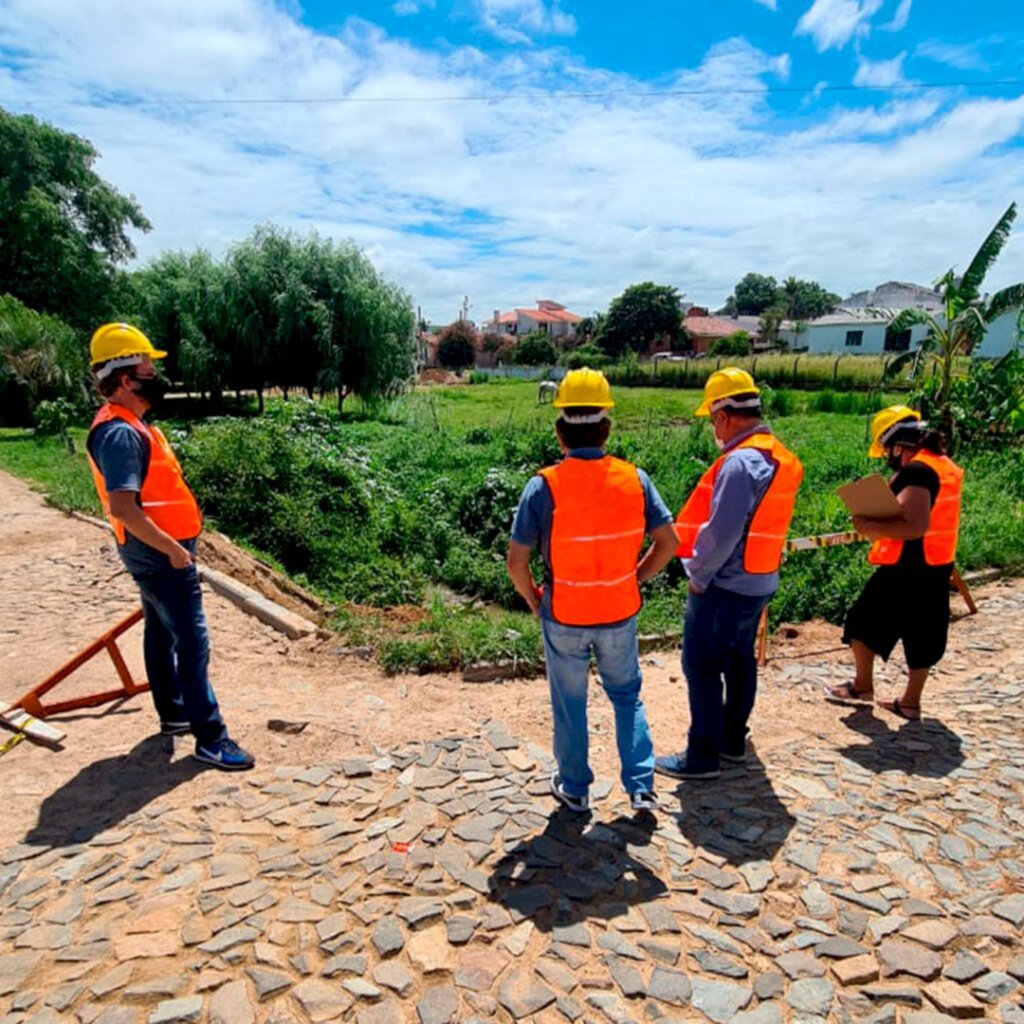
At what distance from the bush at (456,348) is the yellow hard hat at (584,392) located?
61.2 metres

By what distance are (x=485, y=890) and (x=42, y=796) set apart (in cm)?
225

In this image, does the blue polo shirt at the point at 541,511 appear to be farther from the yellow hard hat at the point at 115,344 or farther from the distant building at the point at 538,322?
the distant building at the point at 538,322

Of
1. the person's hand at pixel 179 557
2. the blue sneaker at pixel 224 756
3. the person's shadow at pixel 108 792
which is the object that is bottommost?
the person's shadow at pixel 108 792

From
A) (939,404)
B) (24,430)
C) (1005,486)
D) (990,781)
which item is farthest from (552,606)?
(24,430)

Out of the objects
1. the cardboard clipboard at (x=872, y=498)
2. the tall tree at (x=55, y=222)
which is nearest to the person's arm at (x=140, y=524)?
the cardboard clipboard at (x=872, y=498)

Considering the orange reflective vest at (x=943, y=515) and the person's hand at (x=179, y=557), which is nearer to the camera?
the person's hand at (x=179, y=557)

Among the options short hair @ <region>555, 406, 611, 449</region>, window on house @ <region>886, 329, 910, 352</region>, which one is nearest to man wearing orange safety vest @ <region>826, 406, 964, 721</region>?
short hair @ <region>555, 406, 611, 449</region>

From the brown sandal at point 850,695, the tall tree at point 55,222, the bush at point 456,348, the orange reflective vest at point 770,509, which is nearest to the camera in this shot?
the orange reflective vest at point 770,509

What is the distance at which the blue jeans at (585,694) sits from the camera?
3.05 metres

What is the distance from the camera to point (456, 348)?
6344 cm

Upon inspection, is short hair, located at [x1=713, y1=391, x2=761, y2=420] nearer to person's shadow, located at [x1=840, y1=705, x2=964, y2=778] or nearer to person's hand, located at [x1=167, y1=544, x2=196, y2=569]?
person's shadow, located at [x1=840, y1=705, x2=964, y2=778]

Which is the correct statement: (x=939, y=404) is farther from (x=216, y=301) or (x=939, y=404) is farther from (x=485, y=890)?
(x=216, y=301)

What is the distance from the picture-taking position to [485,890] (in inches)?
110

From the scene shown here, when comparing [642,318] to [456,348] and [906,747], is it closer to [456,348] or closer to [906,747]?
[456,348]
